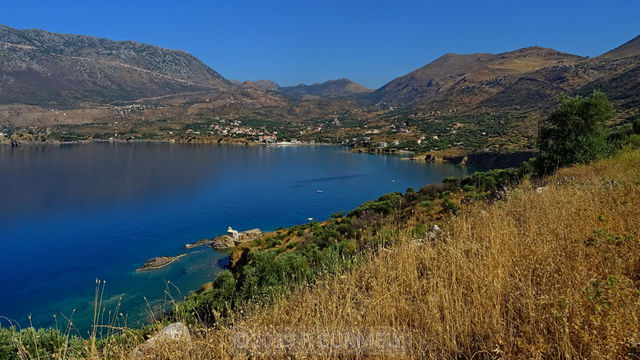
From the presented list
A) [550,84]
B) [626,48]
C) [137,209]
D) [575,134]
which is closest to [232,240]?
[137,209]

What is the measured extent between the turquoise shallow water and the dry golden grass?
1574 millimetres

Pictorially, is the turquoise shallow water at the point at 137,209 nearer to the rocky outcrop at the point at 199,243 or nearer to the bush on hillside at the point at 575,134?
the rocky outcrop at the point at 199,243

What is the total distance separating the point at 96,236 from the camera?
94.6 ft

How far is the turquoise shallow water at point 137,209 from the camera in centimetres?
1953

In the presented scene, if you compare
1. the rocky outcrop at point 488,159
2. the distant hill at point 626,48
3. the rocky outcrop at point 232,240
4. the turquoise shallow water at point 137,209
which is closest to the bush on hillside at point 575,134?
the turquoise shallow water at point 137,209

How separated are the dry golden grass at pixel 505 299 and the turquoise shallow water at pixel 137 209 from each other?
5.16 ft

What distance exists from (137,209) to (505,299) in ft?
137

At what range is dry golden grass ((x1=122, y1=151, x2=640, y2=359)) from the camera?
1.87 meters

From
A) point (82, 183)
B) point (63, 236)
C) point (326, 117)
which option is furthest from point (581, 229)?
point (326, 117)

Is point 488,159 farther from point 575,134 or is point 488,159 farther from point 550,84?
point 550,84

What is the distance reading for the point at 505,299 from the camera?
2.43 meters

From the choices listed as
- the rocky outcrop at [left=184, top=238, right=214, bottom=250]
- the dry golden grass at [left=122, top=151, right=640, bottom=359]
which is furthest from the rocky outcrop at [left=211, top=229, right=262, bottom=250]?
the dry golden grass at [left=122, top=151, right=640, bottom=359]

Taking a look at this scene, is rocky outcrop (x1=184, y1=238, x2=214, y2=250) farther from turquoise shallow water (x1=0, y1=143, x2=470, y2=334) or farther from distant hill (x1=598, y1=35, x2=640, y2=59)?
distant hill (x1=598, y1=35, x2=640, y2=59)

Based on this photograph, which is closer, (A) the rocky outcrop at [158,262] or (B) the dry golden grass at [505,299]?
(B) the dry golden grass at [505,299]
